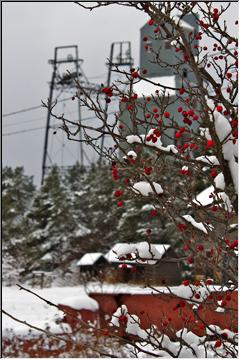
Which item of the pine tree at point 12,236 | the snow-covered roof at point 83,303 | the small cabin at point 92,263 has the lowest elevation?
the snow-covered roof at point 83,303

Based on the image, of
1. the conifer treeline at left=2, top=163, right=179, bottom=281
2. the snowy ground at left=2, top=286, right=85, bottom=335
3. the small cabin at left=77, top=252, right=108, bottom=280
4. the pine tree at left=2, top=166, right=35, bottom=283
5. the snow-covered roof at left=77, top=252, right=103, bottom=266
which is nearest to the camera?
the snowy ground at left=2, top=286, right=85, bottom=335

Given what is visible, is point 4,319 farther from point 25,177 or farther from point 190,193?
point 25,177

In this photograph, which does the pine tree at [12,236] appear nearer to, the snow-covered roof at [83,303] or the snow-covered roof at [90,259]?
the snow-covered roof at [90,259]

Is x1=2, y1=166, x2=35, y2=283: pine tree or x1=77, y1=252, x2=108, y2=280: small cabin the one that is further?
x1=2, y1=166, x2=35, y2=283: pine tree

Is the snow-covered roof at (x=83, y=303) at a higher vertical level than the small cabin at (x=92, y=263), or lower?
lower

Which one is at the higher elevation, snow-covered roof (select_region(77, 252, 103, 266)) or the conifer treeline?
the conifer treeline

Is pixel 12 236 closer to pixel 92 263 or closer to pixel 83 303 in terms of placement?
pixel 92 263

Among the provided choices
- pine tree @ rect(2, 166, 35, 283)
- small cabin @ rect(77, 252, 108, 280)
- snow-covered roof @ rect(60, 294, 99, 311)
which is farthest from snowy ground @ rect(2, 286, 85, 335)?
pine tree @ rect(2, 166, 35, 283)

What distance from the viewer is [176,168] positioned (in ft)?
7.81

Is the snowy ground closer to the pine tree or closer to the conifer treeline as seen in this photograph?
the conifer treeline

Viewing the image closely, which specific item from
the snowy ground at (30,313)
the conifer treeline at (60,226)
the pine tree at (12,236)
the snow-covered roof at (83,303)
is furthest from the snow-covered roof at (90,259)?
the snow-covered roof at (83,303)

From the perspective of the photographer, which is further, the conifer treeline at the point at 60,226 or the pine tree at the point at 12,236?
the pine tree at the point at 12,236

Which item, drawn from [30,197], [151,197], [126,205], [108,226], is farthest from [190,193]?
[30,197]

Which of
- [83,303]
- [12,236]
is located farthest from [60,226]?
[83,303]
